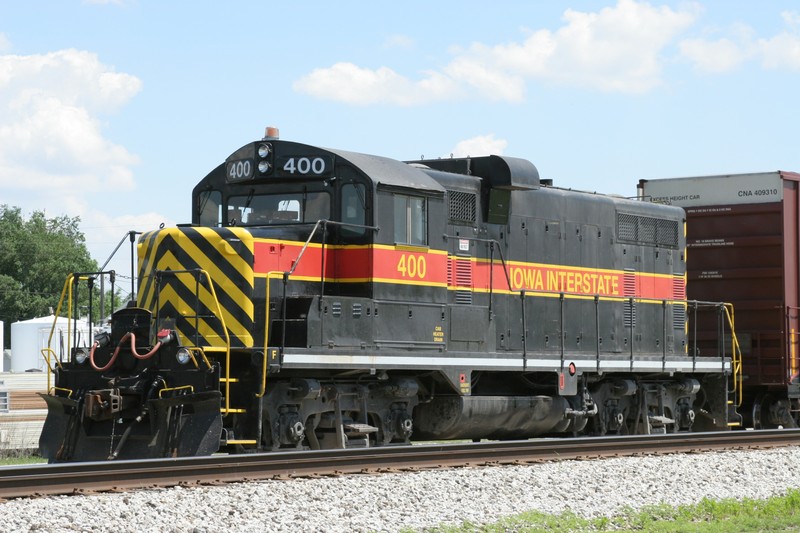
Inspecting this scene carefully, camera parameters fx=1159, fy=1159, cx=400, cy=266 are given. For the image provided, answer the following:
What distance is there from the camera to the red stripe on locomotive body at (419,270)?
12930 mm

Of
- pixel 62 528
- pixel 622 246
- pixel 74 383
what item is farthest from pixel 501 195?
pixel 62 528

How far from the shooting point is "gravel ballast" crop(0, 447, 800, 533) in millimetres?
Result: 8219

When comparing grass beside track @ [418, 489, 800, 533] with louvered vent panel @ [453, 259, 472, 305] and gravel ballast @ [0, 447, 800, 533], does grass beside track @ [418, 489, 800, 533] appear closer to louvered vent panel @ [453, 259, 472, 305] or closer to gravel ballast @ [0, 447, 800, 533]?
gravel ballast @ [0, 447, 800, 533]

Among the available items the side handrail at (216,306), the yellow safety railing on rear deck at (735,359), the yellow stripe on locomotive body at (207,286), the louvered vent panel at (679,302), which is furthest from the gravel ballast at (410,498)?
the louvered vent panel at (679,302)

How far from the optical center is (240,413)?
39.9ft

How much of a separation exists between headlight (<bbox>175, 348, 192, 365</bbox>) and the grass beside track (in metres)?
3.96

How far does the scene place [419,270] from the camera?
14.0 metres

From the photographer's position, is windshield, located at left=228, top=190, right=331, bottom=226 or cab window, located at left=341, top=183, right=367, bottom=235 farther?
windshield, located at left=228, top=190, right=331, bottom=226

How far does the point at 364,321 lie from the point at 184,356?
7.64 ft

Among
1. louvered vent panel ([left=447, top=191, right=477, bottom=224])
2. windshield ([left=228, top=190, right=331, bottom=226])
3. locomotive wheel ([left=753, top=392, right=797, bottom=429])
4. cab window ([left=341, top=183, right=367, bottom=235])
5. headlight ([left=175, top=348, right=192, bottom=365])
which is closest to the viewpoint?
headlight ([left=175, top=348, right=192, bottom=365])

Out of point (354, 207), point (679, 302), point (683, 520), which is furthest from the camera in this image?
point (679, 302)

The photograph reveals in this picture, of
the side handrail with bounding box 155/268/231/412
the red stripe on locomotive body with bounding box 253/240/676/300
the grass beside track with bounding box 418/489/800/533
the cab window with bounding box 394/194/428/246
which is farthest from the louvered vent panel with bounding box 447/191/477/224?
the grass beside track with bounding box 418/489/800/533

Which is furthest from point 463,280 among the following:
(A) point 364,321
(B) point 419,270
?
(A) point 364,321

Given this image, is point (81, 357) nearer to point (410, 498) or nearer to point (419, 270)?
point (419, 270)
